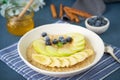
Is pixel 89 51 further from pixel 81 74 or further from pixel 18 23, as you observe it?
pixel 18 23

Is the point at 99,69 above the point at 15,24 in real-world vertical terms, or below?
below

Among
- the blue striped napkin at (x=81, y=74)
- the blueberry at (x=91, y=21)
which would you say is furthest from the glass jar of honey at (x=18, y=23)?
the blueberry at (x=91, y=21)

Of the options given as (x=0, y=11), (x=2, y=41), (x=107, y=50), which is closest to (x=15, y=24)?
(x=2, y=41)

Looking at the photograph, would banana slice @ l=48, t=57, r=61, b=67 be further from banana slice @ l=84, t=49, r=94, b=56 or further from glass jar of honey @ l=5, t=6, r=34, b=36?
glass jar of honey @ l=5, t=6, r=34, b=36

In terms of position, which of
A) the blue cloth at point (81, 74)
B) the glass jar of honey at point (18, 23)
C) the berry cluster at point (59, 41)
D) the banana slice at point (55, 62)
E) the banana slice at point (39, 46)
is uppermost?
the glass jar of honey at point (18, 23)

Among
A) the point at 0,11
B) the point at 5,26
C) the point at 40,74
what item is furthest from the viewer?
the point at 0,11

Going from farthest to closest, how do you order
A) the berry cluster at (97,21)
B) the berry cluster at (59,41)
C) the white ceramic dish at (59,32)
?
the berry cluster at (97,21), the berry cluster at (59,41), the white ceramic dish at (59,32)

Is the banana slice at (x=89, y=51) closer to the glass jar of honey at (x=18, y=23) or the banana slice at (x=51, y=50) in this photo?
the banana slice at (x=51, y=50)

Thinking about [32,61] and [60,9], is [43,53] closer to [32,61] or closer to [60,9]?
[32,61]
